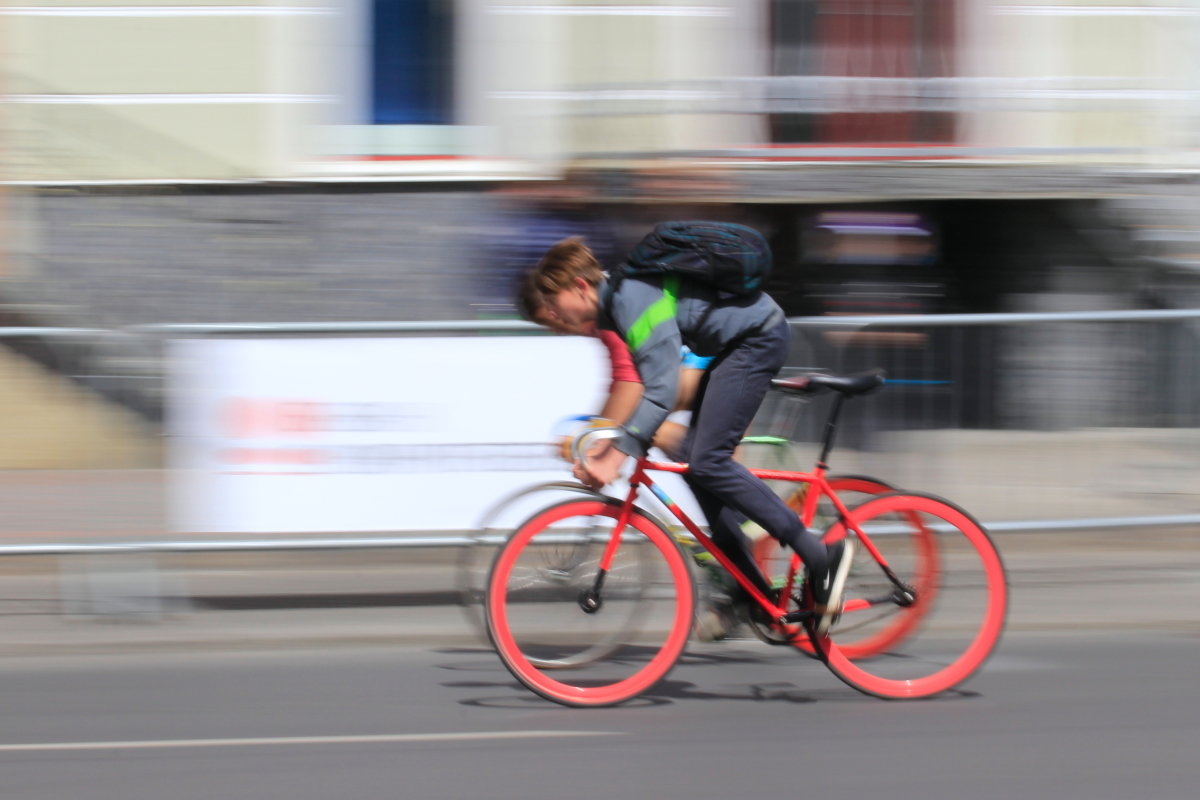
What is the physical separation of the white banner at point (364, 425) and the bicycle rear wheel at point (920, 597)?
5.25 feet

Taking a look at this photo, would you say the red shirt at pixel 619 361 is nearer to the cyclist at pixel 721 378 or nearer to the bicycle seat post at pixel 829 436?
the cyclist at pixel 721 378

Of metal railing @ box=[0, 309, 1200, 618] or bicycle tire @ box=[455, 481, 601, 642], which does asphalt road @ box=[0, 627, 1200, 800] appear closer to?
bicycle tire @ box=[455, 481, 601, 642]

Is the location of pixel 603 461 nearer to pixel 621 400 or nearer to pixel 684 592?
pixel 621 400

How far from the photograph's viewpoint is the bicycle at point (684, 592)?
469 cm

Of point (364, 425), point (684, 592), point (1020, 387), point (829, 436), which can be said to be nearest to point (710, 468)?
point (684, 592)

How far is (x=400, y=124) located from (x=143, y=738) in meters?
6.56

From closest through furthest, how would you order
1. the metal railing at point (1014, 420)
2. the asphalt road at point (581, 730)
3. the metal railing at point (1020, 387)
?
the asphalt road at point (581, 730), the metal railing at point (1014, 420), the metal railing at point (1020, 387)

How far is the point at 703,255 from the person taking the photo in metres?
4.44

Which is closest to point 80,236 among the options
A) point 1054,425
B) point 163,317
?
point 163,317

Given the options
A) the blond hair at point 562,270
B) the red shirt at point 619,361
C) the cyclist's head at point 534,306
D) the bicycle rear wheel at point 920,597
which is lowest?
the bicycle rear wheel at point 920,597

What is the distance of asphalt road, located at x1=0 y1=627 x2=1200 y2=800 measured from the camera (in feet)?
13.2

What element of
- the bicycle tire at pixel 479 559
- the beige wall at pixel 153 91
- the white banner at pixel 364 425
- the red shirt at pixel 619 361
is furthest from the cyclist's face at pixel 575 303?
the beige wall at pixel 153 91

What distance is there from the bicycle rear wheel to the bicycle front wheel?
547mm

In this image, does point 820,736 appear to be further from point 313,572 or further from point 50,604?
point 50,604
